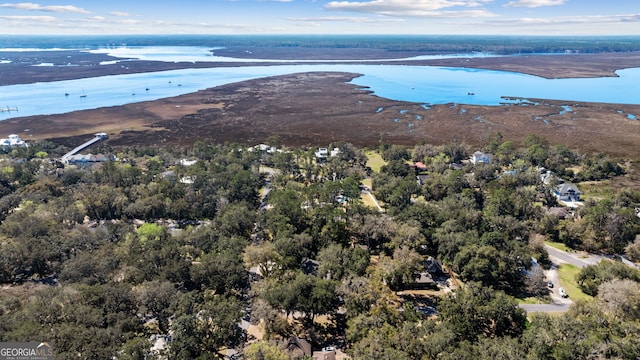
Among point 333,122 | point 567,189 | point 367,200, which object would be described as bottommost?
point 367,200

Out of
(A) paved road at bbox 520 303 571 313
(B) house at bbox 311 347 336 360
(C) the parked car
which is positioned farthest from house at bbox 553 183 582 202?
(B) house at bbox 311 347 336 360

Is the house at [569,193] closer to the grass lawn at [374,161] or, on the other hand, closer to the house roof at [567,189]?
the house roof at [567,189]

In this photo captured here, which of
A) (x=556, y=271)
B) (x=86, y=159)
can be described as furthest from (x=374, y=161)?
(x=86, y=159)

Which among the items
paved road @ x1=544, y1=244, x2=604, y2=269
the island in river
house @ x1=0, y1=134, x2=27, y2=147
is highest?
the island in river

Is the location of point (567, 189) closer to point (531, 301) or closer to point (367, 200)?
point (531, 301)

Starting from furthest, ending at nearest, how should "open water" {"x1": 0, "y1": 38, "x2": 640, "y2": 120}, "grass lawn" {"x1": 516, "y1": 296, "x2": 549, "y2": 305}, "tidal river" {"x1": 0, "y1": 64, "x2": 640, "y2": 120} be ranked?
"open water" {"x1": 0, "y1": 38, "x2": 640, "y2": 120}
"tidal river" {"x1": 0, "y1": 64, "x2": 640, "y2": 120}
"grass lawn" {"x1": 516, "y1": 296, "x2": 549, "y2": 305}

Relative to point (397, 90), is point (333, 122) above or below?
below

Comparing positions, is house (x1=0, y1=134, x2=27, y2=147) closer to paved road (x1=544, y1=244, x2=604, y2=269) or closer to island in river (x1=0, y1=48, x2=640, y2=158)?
island in river (x1=0, y1=48, x2=640, y2=158)
